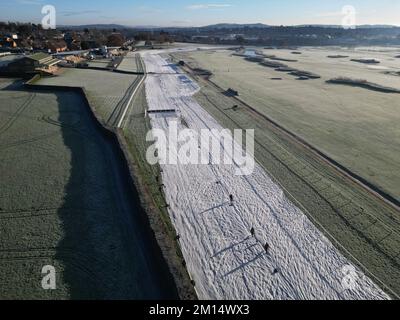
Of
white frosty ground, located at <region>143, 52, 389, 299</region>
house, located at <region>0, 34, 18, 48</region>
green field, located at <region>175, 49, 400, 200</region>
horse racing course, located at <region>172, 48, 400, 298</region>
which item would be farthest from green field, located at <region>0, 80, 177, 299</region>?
house, located at <region>0, 34, 18, 48</region>

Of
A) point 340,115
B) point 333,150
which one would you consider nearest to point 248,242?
point 333,150

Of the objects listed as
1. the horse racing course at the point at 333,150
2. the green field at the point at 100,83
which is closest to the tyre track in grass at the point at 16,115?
the green field at the point at 100,83

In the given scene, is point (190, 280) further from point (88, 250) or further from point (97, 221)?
point (97, 221)

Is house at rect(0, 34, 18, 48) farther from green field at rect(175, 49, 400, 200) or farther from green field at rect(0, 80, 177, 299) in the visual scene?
green field at rect(0, 80, 177, 299)

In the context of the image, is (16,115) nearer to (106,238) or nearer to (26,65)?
(26,65)
